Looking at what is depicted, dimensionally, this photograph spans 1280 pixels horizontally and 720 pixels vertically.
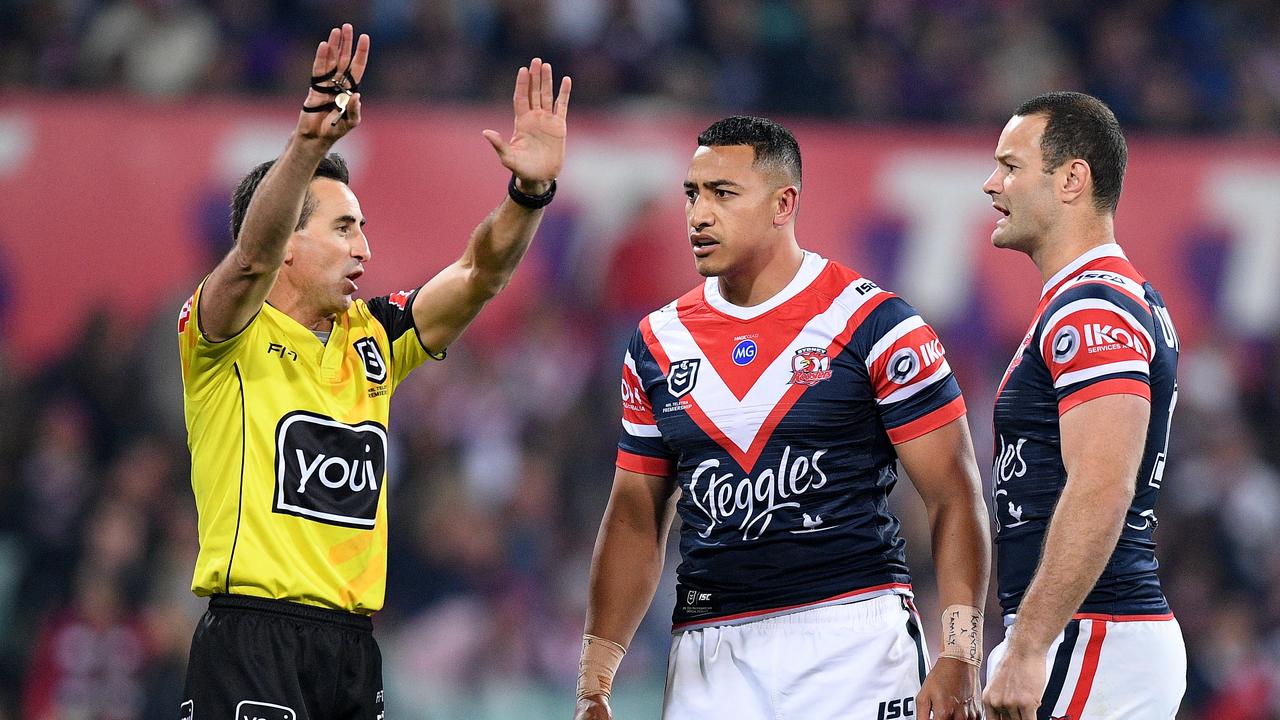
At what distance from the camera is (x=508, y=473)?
9.91m

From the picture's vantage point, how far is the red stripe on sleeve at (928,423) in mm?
4395

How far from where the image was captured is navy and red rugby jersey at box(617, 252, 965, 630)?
4.43 m

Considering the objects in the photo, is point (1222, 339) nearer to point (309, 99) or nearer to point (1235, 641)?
point (1235, 641)

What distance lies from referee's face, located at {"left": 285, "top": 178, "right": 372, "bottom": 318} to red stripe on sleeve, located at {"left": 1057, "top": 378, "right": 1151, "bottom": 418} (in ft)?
6.87

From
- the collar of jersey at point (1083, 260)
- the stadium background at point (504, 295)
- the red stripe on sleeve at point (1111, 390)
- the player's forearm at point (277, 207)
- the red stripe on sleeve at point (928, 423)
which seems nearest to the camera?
the red stripe on sleeve at point (1111, 390)

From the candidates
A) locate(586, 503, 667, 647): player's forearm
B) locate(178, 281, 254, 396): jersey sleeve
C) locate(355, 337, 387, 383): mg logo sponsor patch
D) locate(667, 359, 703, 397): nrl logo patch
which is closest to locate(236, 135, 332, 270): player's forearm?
locate(178, 281, 254, 396): jersey sleeve

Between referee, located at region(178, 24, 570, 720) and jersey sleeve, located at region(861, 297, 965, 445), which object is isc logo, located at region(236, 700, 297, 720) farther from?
jersey sleeve, located at region(861, 297, 965, 445)

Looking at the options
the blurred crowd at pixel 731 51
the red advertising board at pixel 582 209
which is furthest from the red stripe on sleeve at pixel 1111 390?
the blurred crowd at pixel 731 51

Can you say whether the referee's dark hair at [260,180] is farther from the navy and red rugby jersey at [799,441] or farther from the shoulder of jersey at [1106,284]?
the shoulder of jersey at [1106,284]

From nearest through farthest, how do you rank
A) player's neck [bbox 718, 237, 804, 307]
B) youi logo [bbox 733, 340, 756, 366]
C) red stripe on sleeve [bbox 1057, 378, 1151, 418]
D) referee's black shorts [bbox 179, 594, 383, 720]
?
red stripe on sleeve [bbox 1057, 378, 1151, 418], referee's black shorts [bbox 179, 594, 383, 720], youi logo [bbox 733, 340, 756, 366], player's neck [bbox 718, 237, 804, 307]

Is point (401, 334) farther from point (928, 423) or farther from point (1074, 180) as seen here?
point (1074, 180)

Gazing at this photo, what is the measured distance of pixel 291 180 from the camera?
3955mm

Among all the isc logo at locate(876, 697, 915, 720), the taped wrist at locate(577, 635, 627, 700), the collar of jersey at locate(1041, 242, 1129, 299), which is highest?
the collar of jersey at locate(1041, 242, 1129, 299)

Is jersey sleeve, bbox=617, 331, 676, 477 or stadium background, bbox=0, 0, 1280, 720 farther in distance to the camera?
stadium background, bbox=0, 0, 1280, 720
